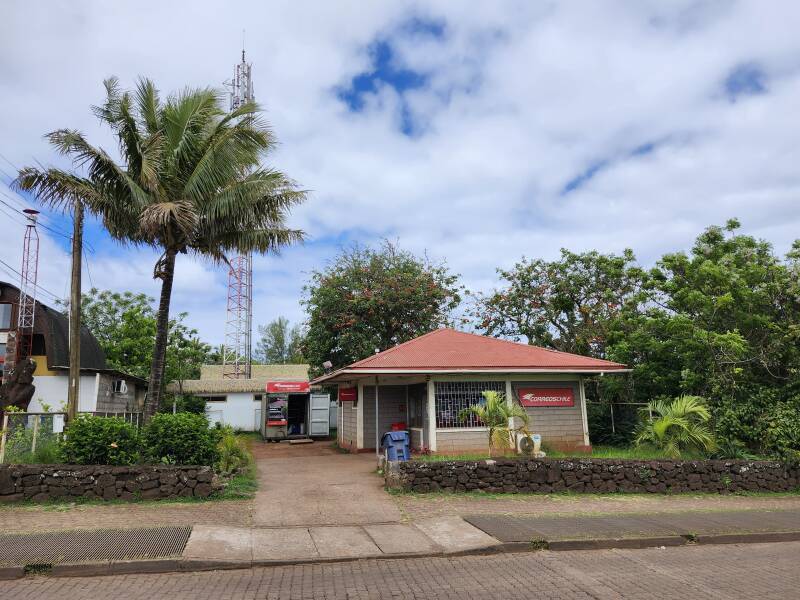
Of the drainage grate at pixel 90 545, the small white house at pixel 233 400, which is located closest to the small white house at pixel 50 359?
the small white house at pixel 233 400

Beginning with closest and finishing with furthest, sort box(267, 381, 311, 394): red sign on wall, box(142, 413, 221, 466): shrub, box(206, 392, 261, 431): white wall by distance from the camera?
box(142, 413, 221, 466): shrub
box(267, 381, 311, 394): red sign on wall
box(206, 392, 261, 431): white wall

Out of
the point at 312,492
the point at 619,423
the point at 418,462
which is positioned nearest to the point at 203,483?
the point at 312,492

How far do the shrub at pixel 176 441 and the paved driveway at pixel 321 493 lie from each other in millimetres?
1439

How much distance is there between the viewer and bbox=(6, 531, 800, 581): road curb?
6.74m

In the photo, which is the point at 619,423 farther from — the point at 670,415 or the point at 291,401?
the point at 291,401

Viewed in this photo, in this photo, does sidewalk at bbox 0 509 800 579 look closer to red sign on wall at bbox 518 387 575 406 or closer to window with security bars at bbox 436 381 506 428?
window with security bars at bbox 436 381 506 428

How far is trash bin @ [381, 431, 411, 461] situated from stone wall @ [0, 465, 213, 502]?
14.7 feet

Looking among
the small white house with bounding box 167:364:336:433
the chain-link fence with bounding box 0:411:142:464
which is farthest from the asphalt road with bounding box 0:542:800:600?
the small white house with bounding box 167:364:336:433

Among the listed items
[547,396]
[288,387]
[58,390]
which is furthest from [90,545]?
[58,390]

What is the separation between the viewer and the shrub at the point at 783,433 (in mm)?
13140

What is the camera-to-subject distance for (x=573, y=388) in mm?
17609

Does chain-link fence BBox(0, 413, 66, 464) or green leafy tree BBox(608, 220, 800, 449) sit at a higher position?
green leafy tree BBox(608, 220, 800, 449)

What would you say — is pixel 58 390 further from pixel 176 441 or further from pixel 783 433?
pixel 783 433

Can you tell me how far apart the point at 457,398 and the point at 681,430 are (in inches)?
229
